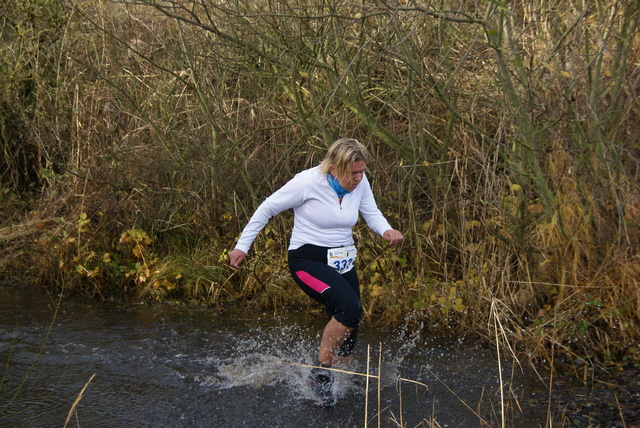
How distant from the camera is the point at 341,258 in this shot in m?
5.35

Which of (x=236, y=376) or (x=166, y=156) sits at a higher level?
(x=166, y=156)

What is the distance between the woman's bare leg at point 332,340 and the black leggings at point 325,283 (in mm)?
48

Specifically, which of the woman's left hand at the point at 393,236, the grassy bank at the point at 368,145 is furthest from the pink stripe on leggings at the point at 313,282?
the grassy bank at the point at 368,145

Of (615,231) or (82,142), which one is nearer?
(615,231)

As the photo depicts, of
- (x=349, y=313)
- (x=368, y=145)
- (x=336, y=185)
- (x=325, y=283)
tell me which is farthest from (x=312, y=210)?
(x=368, y=145)

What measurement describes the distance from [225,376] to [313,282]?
133cm

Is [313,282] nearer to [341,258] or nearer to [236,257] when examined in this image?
[341,258]

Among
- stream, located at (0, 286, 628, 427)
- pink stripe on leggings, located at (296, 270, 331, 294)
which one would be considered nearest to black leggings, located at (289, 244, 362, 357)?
pink stripe on leggings, located at (296, 270, 331, 294)

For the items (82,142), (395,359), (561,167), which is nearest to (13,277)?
(82,142)

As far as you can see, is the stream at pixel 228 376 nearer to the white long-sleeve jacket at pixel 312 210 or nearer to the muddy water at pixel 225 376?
the muddy water at pixel 225 376

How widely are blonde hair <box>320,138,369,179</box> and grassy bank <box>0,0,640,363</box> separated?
1.80 feet

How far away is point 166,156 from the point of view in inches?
357

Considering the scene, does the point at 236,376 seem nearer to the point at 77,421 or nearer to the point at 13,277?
the point at 77,421

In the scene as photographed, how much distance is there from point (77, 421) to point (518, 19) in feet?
18.9
